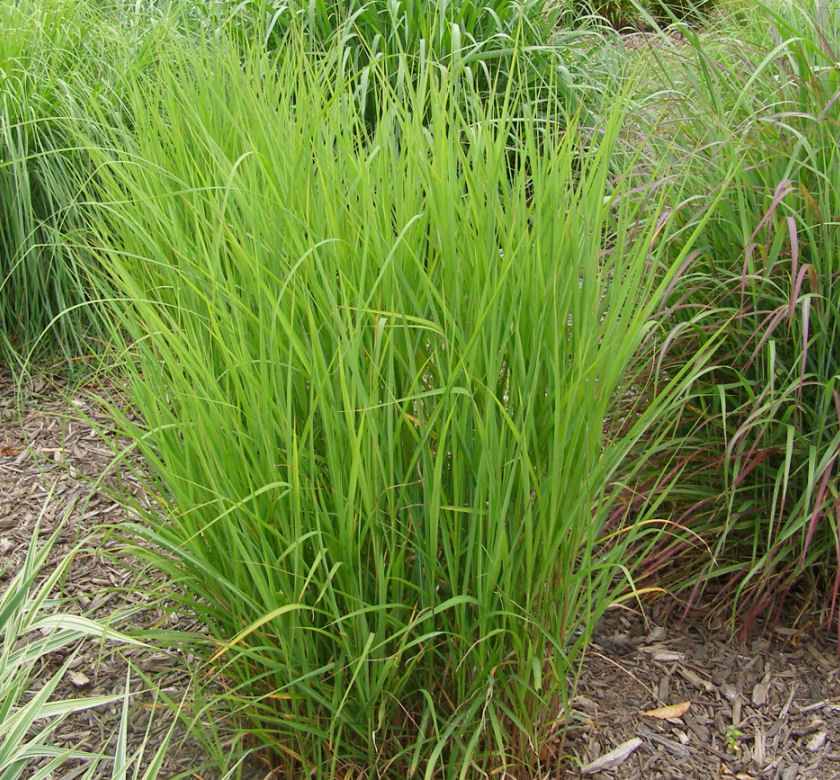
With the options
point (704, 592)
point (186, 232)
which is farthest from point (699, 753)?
point (186, 232)

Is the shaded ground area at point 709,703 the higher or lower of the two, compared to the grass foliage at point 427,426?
lower

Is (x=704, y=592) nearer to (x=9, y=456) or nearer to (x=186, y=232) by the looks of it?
(x=186, y=232)

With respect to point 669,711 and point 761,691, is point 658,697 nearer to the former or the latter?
point 669,711

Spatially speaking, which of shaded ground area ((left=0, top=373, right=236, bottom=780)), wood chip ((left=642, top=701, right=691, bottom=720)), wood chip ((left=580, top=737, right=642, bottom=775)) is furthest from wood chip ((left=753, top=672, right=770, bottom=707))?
shaded ground area ((left=0, top=373, right=236, bottom=780))

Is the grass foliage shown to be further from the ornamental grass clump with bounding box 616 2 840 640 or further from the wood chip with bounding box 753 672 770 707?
the wood chip with bounding box 753 672 770 707

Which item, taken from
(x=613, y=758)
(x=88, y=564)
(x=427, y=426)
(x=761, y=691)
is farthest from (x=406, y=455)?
(x=88, y=564)

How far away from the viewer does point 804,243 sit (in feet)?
6.77

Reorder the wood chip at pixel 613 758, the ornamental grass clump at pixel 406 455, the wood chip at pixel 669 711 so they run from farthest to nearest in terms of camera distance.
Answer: the wood chip at pixel 669 711 → the wood chip at pixel 613 758 → the ornamental grass clump at pixel 406 455

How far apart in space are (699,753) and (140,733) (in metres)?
1.10

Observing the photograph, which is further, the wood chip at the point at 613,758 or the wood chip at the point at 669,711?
the wood chip at the point at 669,711

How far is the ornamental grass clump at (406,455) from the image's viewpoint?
1436mm

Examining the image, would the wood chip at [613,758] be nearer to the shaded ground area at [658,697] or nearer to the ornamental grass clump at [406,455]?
the shaded ground area at [658,697]

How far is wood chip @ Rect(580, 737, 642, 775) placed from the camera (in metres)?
1.79

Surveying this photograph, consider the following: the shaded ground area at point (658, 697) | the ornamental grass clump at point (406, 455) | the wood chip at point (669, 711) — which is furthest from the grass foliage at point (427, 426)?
the wood chip at point (669, 711)
